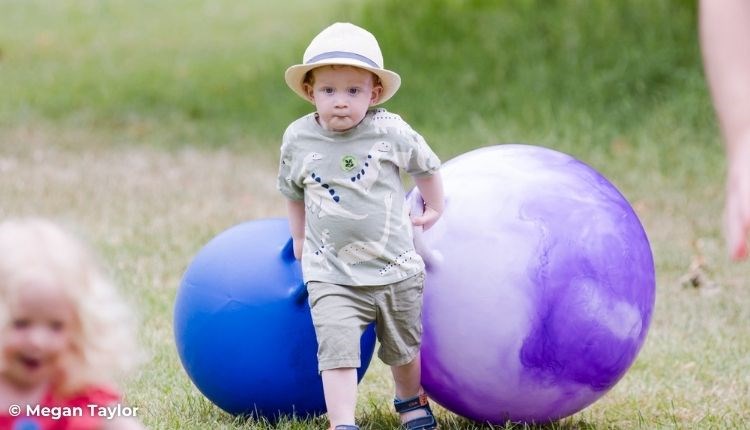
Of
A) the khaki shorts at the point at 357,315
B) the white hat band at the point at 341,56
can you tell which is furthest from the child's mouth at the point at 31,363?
the white hat band at the point at 341,56

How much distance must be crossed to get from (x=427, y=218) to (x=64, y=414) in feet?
6.27

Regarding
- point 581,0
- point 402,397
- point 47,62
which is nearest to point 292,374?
point 402,397

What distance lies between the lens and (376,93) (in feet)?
15.3

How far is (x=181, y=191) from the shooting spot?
9914mm

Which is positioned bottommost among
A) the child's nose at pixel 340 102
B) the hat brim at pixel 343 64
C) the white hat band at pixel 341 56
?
the child's nose at pixel 340 102

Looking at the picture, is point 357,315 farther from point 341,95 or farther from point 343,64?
point 343,64

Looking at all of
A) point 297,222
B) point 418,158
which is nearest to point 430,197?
point 418,158

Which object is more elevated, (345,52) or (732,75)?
(345,52)

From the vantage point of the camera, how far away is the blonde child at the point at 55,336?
300cm

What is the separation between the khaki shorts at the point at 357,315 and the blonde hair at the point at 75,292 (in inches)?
51.2

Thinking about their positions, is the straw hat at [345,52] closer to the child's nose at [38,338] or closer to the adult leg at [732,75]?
the child's nose at [38,338]

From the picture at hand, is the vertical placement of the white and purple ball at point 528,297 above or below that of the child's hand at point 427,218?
below

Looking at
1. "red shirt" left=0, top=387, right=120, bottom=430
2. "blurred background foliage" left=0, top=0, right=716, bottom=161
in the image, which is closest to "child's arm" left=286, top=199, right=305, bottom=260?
"red shirt" left=0, top=387, right=120, bottom=430

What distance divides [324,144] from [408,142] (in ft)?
1.00
